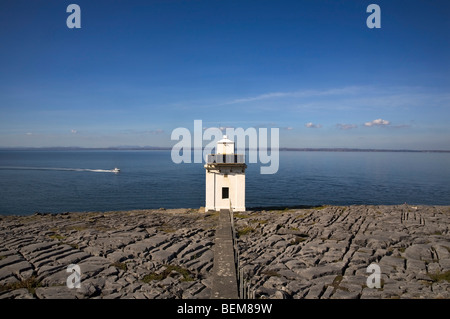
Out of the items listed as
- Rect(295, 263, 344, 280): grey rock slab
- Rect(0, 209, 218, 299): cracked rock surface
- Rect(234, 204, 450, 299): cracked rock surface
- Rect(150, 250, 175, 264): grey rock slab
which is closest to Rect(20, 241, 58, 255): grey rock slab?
Result: Rect(0, 209, 218, 299): cracked rock surface

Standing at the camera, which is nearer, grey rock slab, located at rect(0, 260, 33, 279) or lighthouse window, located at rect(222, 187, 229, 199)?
grey rock slab, located at rect(0, 260, 33, 279)

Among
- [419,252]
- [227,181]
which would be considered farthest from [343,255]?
[227,181]

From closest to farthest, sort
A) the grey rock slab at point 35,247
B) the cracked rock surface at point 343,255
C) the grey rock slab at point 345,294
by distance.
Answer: the grey rock slab at point 345,294 < the cracked rock surface at point 343,255 < the grey rock slab at point 35,247

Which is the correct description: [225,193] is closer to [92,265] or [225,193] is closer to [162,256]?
[162,256]

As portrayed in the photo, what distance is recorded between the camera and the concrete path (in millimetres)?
11045

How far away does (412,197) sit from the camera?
54.7 m

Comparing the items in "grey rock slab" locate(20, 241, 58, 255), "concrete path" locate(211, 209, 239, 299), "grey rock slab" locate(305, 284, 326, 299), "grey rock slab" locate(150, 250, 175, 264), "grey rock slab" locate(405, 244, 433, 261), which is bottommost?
"grey rock slab" locate(305, 284, 326, 299)

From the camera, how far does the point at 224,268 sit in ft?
43.4

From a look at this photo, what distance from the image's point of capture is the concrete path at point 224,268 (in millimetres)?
11045

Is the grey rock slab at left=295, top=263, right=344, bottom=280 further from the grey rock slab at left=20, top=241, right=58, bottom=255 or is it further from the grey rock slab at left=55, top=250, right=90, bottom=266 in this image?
the grey rock slab at left=20, top=241, right=58, bottom=255

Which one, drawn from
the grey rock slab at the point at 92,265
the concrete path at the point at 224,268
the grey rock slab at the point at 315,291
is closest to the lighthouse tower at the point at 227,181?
the concrete path at the point at 224,268

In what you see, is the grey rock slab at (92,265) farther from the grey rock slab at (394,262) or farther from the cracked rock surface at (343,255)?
the grey rock slab at (394,262)

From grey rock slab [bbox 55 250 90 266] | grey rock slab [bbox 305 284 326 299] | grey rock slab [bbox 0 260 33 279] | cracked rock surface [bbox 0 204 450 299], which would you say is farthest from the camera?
grey rock slab [bbox 55 250 90 266]
